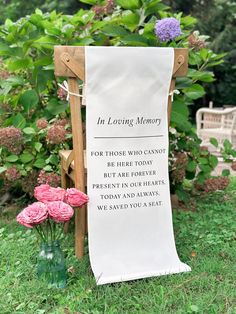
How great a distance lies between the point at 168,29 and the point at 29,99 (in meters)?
1.12

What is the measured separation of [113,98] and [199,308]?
1024mm

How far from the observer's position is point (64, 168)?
2.60 metres

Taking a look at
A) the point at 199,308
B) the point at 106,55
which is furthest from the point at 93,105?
the point at 199,308

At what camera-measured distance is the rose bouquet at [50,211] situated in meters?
1.96

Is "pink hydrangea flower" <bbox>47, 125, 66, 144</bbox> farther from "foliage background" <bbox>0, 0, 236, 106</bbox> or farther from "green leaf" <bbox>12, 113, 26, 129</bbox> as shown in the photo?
"foliage background" <bbox>0, 0, 236, 106</bbox>

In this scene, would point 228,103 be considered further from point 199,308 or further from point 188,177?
point 199,308

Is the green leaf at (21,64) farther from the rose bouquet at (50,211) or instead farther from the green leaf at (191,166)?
the green leaf at (191,166)

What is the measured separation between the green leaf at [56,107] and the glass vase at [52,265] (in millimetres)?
1124

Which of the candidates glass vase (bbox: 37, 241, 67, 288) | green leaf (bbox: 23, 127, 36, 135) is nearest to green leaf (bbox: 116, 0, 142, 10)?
green leaf (bbox: 23, 127, 36, 135)

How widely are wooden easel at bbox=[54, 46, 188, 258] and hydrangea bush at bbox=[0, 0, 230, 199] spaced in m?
0.41

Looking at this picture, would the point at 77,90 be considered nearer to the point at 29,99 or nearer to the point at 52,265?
the point at 52,265

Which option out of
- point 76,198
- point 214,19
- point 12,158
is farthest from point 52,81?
point 214,19

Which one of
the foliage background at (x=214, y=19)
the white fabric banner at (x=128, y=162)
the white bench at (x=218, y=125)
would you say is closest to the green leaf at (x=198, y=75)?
the white fabric banner at (x=128, y=162)

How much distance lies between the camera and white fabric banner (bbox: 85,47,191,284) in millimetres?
2092
